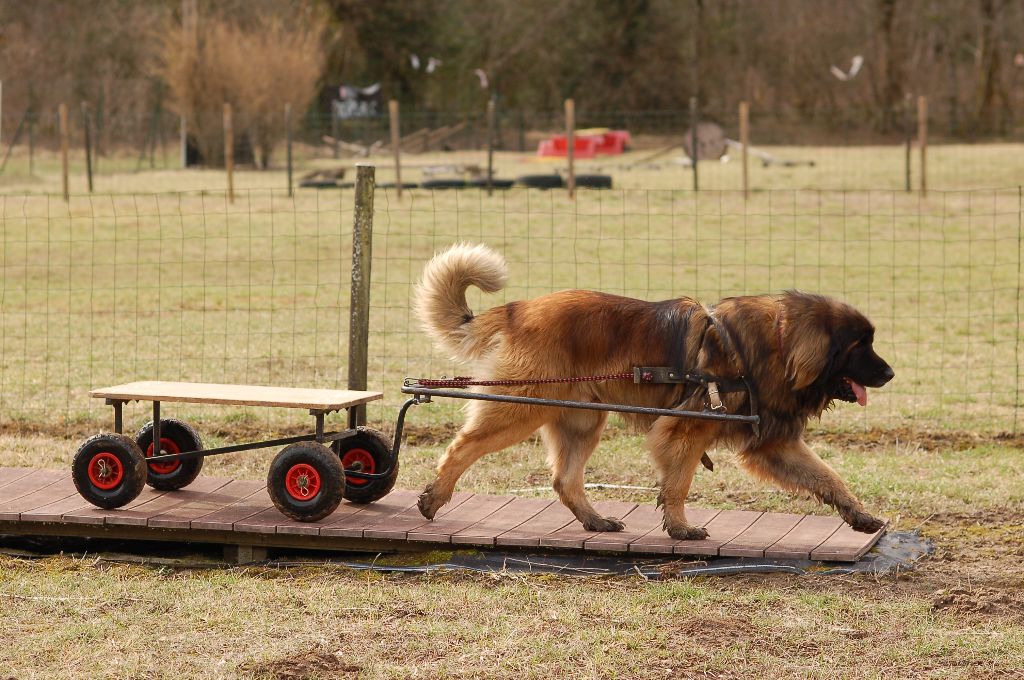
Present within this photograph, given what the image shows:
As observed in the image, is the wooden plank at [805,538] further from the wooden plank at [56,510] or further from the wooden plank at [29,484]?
the wooden plank at [29,484]

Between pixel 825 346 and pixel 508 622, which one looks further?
pixel 825 346

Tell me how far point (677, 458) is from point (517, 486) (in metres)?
1.53

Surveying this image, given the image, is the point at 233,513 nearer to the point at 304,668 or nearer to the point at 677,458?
the point at 304,668

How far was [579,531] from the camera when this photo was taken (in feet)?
19.0

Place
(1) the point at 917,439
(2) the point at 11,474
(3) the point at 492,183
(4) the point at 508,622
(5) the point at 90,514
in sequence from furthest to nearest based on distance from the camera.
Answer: (3) the point at 492,183 < (1) the point at 917,439 < (2) the point at 11,474 < (5) the point at 90,514 < (4) the point at 508,622

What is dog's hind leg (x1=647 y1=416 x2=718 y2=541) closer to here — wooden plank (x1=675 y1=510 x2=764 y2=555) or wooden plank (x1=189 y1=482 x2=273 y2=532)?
wooden plank (x1=675 y1=510 x2=764 y2=555)

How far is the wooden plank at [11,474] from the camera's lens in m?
6.56

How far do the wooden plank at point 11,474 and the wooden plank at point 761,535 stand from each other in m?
3.63

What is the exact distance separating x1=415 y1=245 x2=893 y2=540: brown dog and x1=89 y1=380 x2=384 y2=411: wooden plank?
2.03 ft

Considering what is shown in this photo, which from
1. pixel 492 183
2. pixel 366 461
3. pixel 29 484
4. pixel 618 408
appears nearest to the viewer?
pixel 618 408

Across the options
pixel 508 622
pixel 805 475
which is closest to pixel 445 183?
pixel 805 475

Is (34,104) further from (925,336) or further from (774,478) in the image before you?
(774,478)

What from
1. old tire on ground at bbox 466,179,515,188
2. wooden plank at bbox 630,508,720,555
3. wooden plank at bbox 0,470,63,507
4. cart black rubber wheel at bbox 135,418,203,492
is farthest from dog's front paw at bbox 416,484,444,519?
old tire on ground at bbox 466,179,515,188

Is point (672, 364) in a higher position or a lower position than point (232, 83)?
lower
